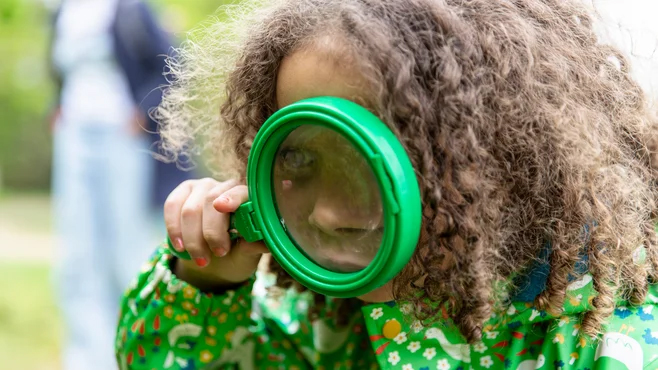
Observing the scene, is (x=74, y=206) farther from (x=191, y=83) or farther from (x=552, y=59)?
(x=552, y=59)

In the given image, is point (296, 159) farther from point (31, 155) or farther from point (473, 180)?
point (31, 155)

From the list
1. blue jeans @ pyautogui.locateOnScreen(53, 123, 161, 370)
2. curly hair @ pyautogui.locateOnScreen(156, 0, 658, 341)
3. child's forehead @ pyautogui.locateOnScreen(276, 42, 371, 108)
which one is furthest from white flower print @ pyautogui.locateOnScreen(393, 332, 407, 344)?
blue jeans @ pyautogui.locateOnScreen(53, 123, 161, 370)

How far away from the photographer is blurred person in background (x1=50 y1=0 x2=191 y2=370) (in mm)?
4008

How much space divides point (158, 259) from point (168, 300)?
106 millimetres

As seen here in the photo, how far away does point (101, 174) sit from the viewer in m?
4.11

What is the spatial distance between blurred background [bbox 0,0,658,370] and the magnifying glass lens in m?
0.67

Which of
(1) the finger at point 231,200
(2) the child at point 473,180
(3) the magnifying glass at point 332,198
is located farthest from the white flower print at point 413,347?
(1) the finger at point 231,200

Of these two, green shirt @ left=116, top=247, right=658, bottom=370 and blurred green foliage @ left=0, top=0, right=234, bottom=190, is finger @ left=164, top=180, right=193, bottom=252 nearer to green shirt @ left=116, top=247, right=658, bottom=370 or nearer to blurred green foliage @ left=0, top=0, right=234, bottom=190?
green shirt @ left=116, top=247, right=658, bottom=370

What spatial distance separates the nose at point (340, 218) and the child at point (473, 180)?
99 mm

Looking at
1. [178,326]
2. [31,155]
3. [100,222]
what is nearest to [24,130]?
[31,155]

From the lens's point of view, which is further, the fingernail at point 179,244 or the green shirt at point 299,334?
the fingernail at point 179,244

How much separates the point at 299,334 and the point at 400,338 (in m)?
0.33

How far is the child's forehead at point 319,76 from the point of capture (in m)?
1.26

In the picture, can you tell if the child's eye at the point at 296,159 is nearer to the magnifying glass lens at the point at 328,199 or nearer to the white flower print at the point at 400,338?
the magnifying glass lens at the point at 328,199
